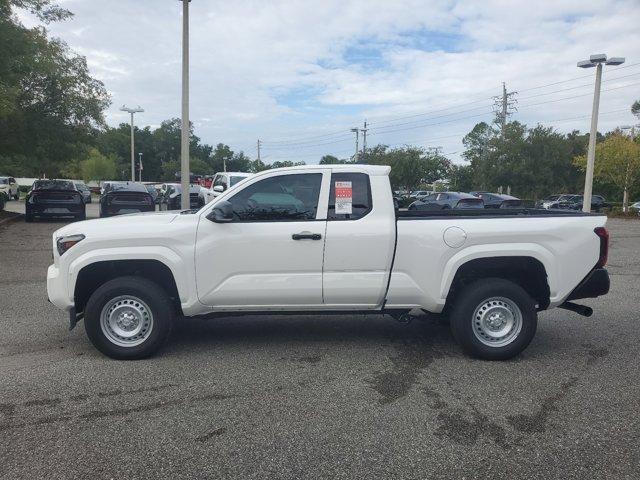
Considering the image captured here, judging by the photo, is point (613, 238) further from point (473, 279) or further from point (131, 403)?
point (131, 403)

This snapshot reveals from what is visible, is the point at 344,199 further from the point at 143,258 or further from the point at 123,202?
the point at 123,202

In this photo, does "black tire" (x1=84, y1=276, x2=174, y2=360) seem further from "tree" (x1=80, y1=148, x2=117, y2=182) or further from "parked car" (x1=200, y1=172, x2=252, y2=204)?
"tree" (x1=80, y1=148, x2=117, y2=182)

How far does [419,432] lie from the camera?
3758mm

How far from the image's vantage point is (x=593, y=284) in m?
5.25

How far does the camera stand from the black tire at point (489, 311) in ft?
17.0

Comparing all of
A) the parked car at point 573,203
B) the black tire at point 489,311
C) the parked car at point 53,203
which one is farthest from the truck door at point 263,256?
the parked car at point 573,203

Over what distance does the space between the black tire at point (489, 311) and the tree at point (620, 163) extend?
3379 centimetres

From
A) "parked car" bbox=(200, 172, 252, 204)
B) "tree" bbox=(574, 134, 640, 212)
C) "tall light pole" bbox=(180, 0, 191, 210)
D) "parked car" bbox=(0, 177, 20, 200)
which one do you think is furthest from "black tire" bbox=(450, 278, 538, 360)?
"parked car" bbox=(0, 177, 20, 200)

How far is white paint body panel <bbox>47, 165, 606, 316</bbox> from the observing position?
5.04m

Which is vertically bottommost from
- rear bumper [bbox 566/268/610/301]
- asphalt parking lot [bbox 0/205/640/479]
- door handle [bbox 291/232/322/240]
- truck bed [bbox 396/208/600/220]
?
asphalt parking lot [bbox 0/205/640/479]

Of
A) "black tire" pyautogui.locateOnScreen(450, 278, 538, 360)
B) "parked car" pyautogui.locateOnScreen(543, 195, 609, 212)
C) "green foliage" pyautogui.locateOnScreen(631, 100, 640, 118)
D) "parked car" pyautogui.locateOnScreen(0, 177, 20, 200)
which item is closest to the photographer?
"black tire" pyautogui.locateOnScreen(450, 278, 538, 360)

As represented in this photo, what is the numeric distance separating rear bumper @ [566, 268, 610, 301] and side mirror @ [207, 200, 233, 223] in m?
3.36

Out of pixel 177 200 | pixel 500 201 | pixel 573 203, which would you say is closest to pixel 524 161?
pixel 573 203

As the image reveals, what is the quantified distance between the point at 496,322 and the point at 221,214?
9.27 ft
